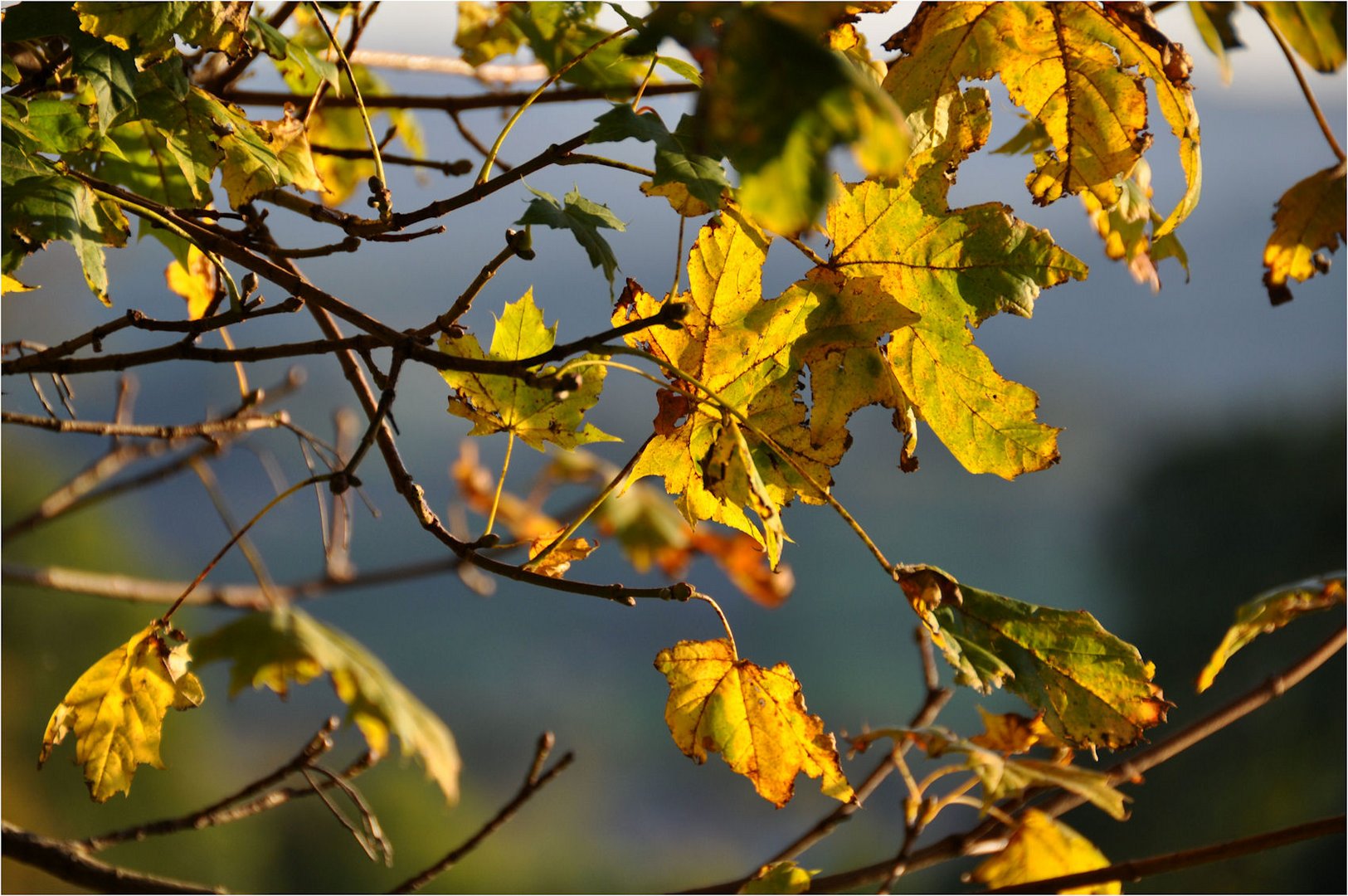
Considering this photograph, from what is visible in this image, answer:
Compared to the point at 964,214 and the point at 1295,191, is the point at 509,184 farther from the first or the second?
the point at 1295,191

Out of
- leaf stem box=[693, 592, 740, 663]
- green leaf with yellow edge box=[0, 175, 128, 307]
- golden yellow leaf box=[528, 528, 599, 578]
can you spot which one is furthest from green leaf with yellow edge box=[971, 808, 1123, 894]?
green leaf with yellow edge box=[0, 175, 128, 307]

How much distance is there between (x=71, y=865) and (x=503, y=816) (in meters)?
0.25

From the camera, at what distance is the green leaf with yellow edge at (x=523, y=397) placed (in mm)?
500

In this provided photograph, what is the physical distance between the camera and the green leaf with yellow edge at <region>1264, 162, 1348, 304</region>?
564 mm

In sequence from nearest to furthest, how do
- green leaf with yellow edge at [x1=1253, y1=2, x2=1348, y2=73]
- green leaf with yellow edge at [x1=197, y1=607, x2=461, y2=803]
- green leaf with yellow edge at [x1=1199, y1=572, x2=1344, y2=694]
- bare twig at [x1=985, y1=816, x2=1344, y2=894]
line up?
green leaf with yellow edge at [x1=1253, y1=2, x2=1348, y2=73] → bare twig at [x1=985, y1=816, x2=1344, y2=894] → green leaf with yellow edge at [x1=1199, y1=572, x2=1344, y2=694] → green leaf with yellow edge at [x1=197, y1=607, x2=461, y2=803]

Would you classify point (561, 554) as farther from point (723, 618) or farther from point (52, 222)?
point (52, 222)

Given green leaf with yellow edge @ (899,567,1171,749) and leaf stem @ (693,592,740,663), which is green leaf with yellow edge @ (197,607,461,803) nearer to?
leaf stem @ (693,592,740,663)

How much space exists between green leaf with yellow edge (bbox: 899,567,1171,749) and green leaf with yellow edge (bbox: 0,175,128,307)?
0.41 metres

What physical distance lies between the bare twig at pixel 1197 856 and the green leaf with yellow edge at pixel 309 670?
0.46 m

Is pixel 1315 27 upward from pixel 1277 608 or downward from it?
upward

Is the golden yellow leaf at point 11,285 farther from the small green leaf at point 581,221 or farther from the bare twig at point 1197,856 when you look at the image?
the bare twig at point 1197,856

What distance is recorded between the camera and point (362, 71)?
918mm

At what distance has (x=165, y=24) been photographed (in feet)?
1.52

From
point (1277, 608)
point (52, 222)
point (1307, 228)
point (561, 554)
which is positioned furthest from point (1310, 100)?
point (52, 222)
